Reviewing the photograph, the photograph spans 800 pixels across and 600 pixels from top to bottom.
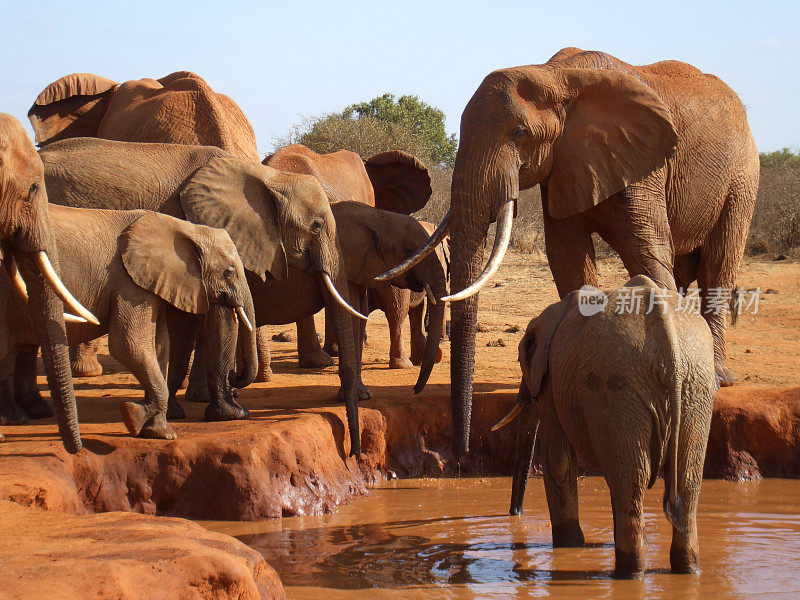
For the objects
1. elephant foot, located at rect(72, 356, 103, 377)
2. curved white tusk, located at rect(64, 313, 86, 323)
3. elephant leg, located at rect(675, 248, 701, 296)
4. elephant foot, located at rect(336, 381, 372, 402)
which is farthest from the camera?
elephant foot, located at rect(72, 356, 103, 377)

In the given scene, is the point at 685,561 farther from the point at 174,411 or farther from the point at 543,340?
the point at 174,411

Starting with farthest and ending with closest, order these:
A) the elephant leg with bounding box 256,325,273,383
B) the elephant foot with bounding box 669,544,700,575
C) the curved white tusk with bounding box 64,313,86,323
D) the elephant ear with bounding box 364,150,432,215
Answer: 1. the elephant ear with bounding box 364,150,432,215
2. the elephant leg with bounding box 256,325,273,383
3. the curved white tusk with bounding box 64,313,86,323
4. the elephant foot with bounding box 669,544,700,575

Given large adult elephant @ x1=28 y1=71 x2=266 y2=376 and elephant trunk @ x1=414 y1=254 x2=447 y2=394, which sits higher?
large adult elephant @ x1=28 y1=71 x2=266 y2=376

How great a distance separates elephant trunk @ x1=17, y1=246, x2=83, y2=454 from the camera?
208 inches

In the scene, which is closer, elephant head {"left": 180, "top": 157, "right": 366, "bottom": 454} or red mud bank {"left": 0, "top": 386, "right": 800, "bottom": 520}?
red mud bank {"left": 0, "top": 386, "right": 800, "bottom": 520}

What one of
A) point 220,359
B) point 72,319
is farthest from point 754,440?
point 72,319

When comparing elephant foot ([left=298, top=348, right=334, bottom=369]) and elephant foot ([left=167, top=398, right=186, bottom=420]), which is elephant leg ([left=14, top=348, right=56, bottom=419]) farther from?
elephant foot ([left=298, top=348, right=334, bottom=369])

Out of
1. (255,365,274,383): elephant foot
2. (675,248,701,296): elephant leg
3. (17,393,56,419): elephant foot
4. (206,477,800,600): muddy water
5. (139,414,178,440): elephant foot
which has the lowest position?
(206,477,800,600): muddy water

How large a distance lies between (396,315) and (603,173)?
294 centimetres

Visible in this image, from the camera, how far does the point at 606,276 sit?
16516mm

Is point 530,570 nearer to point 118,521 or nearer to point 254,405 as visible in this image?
point 118,521

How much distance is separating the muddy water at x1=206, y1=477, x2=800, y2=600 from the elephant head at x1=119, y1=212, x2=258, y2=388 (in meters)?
1.38

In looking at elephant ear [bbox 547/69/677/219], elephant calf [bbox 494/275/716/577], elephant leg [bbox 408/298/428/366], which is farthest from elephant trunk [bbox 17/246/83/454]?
elephant leg [bbox 408/298/428/366]

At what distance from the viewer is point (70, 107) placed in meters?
11.1
